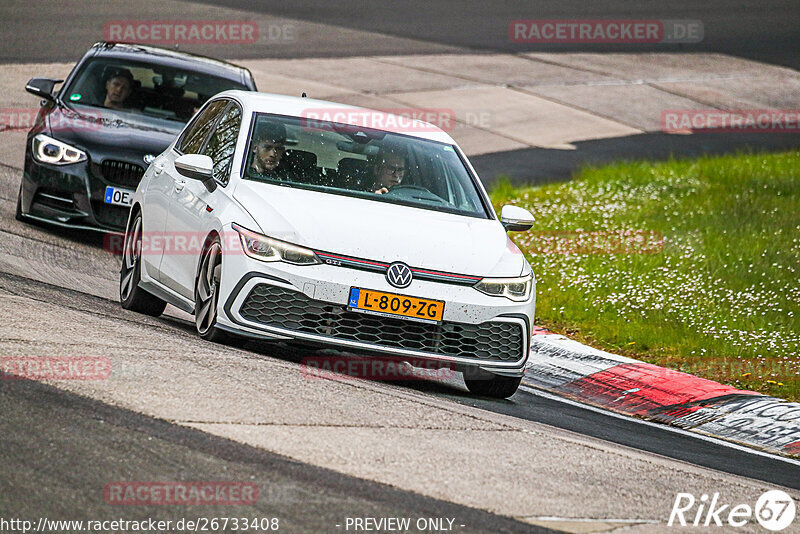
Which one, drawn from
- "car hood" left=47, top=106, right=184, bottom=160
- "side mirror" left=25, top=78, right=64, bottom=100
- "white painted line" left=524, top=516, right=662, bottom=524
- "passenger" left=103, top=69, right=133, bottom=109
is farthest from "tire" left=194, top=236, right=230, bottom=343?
"side mirror" left=25, top=78, right=64, bottom=100

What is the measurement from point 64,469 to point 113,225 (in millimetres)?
6635

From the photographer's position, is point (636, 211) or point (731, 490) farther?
point (636, 211)

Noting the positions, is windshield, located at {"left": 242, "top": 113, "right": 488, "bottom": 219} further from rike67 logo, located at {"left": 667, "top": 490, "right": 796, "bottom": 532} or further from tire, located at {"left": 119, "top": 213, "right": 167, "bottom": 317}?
rike67 logo, located at {"left": 667, "top": 490, "right": 796, "bottom": 532}

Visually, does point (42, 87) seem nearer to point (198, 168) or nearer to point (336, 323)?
point (198, 168)

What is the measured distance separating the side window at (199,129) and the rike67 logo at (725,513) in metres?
4.63

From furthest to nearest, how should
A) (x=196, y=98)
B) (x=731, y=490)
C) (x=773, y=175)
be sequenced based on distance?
(x=773, y=175) < (x=196, y=98) < (x=731, y=490)

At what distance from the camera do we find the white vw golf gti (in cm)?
751

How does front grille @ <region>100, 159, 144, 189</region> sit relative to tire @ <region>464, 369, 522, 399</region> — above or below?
above

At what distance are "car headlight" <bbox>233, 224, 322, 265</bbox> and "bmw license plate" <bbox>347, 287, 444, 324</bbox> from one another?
1.03ft

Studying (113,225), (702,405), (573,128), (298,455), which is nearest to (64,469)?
(298,455)

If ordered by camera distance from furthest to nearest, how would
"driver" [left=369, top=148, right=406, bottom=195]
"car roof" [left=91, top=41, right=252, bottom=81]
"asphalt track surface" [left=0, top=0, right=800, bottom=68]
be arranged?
1. "asphalt track surface" [left=0, top=0, right=800, bottom=68]
2. "car roof" [left=91, top=41, right=252, bottom=81]
3. "driver" [left=369, top=148, right=406, bottom=195]

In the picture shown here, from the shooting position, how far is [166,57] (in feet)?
42.8

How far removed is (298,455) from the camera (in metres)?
5.61

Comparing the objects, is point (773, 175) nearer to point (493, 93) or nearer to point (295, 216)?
point (493, 93)
